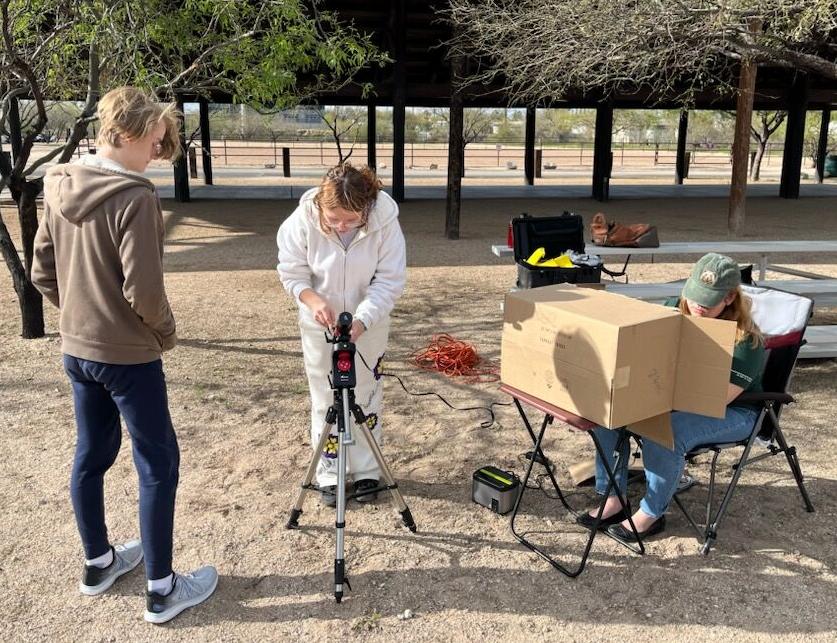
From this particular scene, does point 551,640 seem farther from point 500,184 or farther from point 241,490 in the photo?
point 500,184

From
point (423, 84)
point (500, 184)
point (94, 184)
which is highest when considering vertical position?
point (423, 84)

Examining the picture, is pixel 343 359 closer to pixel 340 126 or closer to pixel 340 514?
pixel 340 514

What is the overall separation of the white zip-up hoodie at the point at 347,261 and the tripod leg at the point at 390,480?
465mm

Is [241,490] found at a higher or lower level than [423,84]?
lower

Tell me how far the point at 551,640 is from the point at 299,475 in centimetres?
157

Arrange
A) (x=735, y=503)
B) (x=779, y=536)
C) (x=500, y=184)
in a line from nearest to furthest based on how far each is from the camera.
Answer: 1. (x=779, y=536)
2. (x=735, y=503)
3. (x=500, y=184)

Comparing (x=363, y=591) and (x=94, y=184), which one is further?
(x=363, y=591)

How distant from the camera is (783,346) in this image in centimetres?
316

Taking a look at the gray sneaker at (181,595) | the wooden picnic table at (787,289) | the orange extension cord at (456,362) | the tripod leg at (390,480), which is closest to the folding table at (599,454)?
the tripod leg at (390,480)

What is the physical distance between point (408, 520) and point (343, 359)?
0.85 meters

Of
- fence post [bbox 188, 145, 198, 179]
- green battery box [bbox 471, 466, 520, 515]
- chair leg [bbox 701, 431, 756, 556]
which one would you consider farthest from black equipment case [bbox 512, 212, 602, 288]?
fence post [bbox 188, 145, 198, 179]

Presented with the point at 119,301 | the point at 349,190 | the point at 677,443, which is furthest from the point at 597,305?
the point at 119,301

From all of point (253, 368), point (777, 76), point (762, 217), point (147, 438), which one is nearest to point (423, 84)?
point (762, 217)

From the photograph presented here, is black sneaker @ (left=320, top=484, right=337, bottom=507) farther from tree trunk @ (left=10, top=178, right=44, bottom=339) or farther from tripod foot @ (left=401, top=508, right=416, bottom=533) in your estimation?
tree trunk @ (left=10, top=178, right=44, bottom=339)
